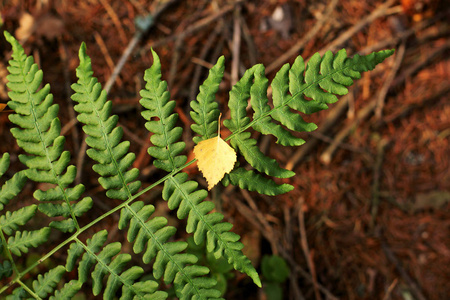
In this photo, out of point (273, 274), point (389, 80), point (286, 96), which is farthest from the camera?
point (389, 80)

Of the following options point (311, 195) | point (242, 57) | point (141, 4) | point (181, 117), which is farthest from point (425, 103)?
point (141, 4)

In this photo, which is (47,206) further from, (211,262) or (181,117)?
(181,117)

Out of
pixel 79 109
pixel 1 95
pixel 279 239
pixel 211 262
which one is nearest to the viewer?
pixel 79 109

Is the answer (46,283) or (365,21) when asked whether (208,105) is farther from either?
(365,21)

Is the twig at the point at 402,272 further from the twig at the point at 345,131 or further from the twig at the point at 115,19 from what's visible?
the twig at the point at 115,19

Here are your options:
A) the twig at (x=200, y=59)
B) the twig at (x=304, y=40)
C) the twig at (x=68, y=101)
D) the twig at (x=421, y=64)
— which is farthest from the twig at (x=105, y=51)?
the twig at (x=421, y=64)

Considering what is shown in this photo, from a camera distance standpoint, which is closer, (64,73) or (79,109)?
(79,109)

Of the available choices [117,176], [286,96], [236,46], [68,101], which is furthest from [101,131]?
[236,46]
